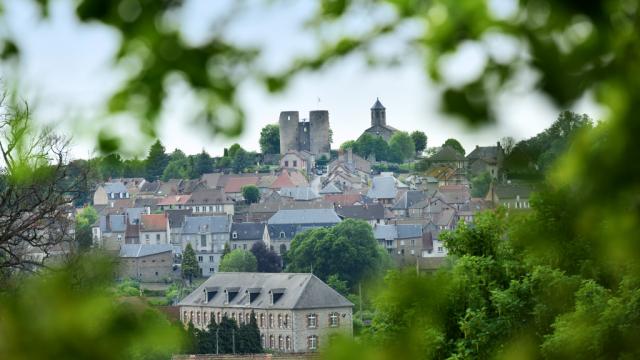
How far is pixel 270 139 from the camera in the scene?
121 meters

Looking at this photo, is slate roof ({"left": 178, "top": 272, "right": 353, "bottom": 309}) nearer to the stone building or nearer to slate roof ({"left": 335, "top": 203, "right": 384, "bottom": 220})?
the stone building

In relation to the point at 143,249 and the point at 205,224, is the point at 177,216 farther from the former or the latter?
the point at 143,249

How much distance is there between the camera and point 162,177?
4535 inches

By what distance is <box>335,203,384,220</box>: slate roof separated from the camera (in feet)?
302

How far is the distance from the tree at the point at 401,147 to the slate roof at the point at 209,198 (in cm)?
2504

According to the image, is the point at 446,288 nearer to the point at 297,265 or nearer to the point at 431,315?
the point at 431,315

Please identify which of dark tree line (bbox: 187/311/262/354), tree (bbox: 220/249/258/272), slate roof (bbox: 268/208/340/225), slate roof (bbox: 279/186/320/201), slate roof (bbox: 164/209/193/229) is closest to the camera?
dark tree line (bbox: 187/311/262/354)

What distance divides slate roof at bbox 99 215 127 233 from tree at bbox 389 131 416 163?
103 ft

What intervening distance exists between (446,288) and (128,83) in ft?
2.65

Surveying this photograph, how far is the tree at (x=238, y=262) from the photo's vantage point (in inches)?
3081

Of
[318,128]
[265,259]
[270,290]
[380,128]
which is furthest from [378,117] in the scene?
[270,290]

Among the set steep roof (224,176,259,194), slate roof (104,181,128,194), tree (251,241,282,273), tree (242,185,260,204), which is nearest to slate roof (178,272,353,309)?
tree (251,241,282,273)

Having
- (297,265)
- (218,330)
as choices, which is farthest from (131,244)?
(218,330)

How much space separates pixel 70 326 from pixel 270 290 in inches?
2382
